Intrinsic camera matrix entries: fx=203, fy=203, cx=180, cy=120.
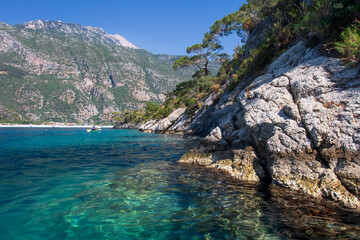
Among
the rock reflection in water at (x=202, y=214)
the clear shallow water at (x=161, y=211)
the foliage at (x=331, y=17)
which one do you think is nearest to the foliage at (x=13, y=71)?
the clear shallow water at (x=161, y=211)

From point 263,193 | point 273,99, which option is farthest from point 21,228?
point 273,99

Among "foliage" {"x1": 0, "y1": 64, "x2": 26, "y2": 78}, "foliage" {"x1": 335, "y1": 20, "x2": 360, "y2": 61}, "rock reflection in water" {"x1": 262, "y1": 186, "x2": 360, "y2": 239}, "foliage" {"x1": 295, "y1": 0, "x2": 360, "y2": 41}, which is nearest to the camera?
"rock reflection in water" {"x1": 262, "y1": 186, "x2": 360, "y2": 239}

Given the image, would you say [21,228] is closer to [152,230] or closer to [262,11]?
[152,230]

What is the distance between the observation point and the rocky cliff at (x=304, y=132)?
233 inches

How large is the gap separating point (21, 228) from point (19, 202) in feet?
6.12

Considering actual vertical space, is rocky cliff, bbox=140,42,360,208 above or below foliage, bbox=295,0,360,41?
below

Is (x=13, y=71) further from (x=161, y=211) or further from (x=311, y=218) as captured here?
(x=311, y=218)

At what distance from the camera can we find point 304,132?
700 centimetres

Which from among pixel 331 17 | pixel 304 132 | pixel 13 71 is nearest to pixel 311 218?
pixel 304 132

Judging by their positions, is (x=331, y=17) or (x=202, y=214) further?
(x=331, y=17)

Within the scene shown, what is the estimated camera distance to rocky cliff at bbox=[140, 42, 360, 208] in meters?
5.93

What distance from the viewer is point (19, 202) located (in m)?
6.02

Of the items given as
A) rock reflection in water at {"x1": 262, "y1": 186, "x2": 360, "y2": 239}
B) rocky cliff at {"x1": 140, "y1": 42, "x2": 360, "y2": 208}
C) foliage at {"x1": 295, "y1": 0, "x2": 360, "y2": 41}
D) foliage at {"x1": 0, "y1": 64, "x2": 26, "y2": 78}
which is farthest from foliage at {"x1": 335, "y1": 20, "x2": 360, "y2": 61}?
foliage at {"x1": 0, "y1": 64, "x2": 26, "y2": 78}

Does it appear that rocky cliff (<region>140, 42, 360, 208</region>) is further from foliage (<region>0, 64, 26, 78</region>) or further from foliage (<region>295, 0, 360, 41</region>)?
foliage (<region>0, 64, 26, 78</region>)
